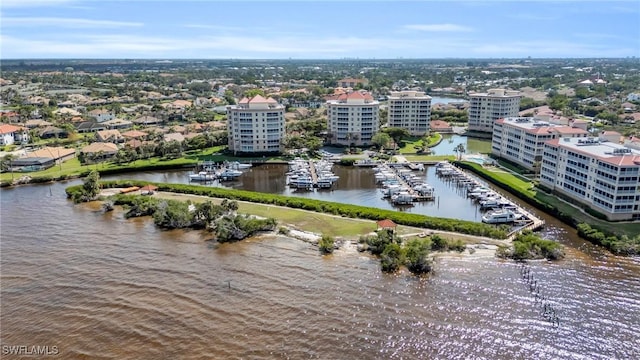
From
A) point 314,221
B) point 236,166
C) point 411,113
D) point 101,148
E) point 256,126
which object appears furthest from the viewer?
point 411,113

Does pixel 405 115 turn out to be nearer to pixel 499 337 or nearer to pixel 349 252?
pixel 349 252

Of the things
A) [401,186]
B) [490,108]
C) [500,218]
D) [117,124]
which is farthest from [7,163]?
[490,108]

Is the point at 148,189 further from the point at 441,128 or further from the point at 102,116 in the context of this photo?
the point at 441,128

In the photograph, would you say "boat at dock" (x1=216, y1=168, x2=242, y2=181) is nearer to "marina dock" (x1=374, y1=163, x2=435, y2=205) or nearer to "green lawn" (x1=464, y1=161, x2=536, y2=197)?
"marina dock" (x1=374, y1=163, x2=435, y2=205)

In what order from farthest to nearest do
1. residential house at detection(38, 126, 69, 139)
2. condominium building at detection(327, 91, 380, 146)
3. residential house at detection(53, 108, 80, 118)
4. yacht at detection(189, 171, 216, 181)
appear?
residential house at detection(53, 108, 80, 118) → residential house at detection(38, 126, 69, 139) → condominium building at detection(327, 91, 380, 146) → yacht at detection(189, 171, 216, 181)

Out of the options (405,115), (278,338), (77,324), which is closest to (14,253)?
(77,324)

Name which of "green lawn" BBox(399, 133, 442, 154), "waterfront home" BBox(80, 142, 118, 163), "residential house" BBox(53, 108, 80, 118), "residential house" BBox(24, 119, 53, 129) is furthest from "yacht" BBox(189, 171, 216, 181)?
"residential house" BBox(53, 108, 80, 118)

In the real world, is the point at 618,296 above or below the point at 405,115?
below
